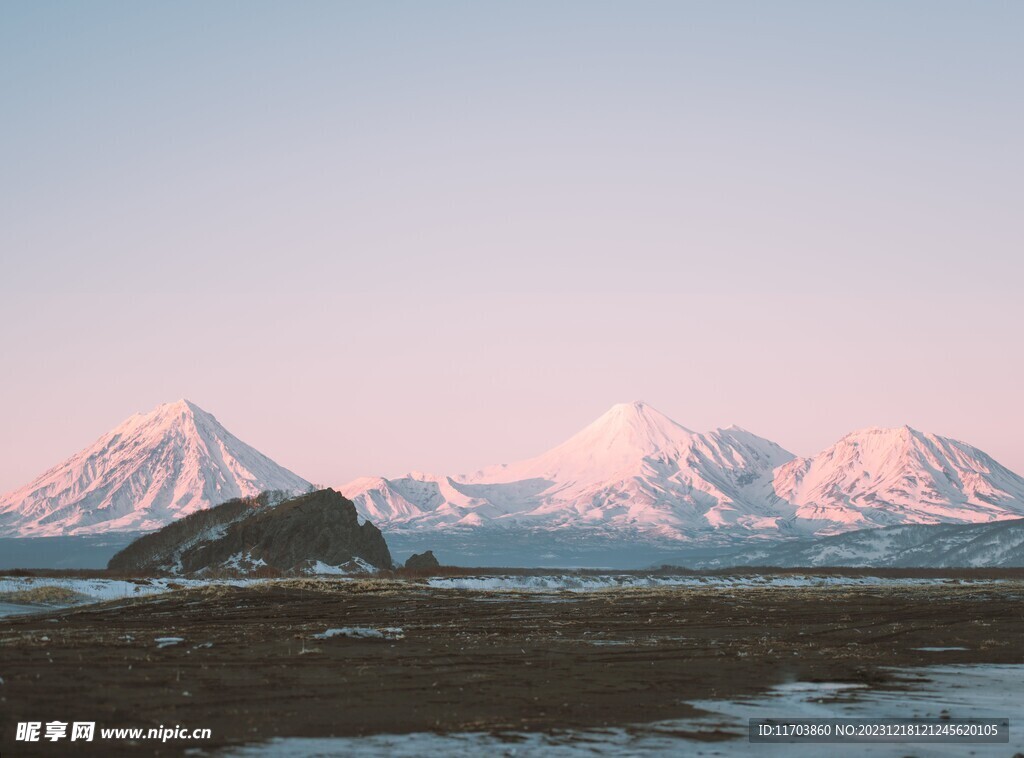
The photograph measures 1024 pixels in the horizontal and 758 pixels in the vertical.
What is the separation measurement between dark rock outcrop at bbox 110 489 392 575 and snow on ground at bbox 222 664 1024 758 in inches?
3116

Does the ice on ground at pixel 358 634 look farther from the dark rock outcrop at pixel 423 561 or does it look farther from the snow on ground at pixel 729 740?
the dark rock outcrop at pixel 423 561

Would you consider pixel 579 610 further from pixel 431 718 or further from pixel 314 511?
pixel 314 511

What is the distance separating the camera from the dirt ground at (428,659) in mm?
25188

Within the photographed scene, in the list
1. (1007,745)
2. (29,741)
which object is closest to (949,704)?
(1007,745)

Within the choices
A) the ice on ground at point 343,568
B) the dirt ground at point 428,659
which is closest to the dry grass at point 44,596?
the dirt ground at point 428,659

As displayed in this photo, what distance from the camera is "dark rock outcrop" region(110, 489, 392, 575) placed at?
106 meters

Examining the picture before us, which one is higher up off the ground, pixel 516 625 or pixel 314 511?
pixel 314 511

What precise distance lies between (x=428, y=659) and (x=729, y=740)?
12837 mm

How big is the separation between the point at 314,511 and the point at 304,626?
216 ft

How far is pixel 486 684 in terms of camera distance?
98.8 ft

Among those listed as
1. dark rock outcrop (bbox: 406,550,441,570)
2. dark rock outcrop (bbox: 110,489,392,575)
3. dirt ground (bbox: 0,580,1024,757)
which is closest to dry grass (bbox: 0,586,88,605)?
dirt ground (bbox: 0,580,1024,757)

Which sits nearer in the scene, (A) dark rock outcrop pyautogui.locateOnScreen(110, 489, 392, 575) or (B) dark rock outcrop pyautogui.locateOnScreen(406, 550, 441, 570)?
(A) dark rock outcrop pyautogui.locateOnScreen(110, 489, 392, 575)

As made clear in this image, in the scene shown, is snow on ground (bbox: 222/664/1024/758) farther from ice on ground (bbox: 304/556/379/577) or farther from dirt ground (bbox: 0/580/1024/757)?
ice on ground (bbox: 304/556/379/577)

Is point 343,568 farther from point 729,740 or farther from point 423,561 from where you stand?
point 729,740
